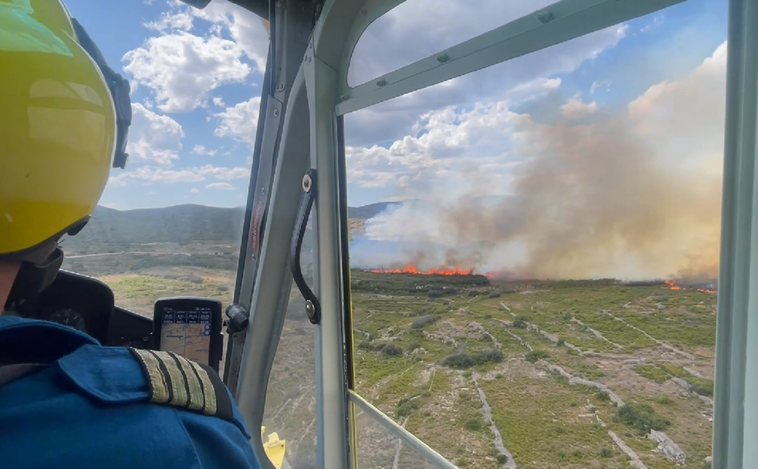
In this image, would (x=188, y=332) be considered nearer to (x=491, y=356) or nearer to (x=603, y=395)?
(x=491, y=356)

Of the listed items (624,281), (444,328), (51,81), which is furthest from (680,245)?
(51,81)

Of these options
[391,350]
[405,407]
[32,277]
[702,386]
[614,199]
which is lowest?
[405,407]

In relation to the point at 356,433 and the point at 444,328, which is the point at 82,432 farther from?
the point at 356,433

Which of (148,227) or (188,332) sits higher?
(148,227)

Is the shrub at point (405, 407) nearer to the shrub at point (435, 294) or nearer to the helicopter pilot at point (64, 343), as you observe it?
the shrub at point (435, 294)

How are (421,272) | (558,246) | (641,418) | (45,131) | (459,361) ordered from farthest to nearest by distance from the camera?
(421,272), (459,361), (558,246), (641,418), (45,131)

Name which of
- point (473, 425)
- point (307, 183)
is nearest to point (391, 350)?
point (473, 425)
